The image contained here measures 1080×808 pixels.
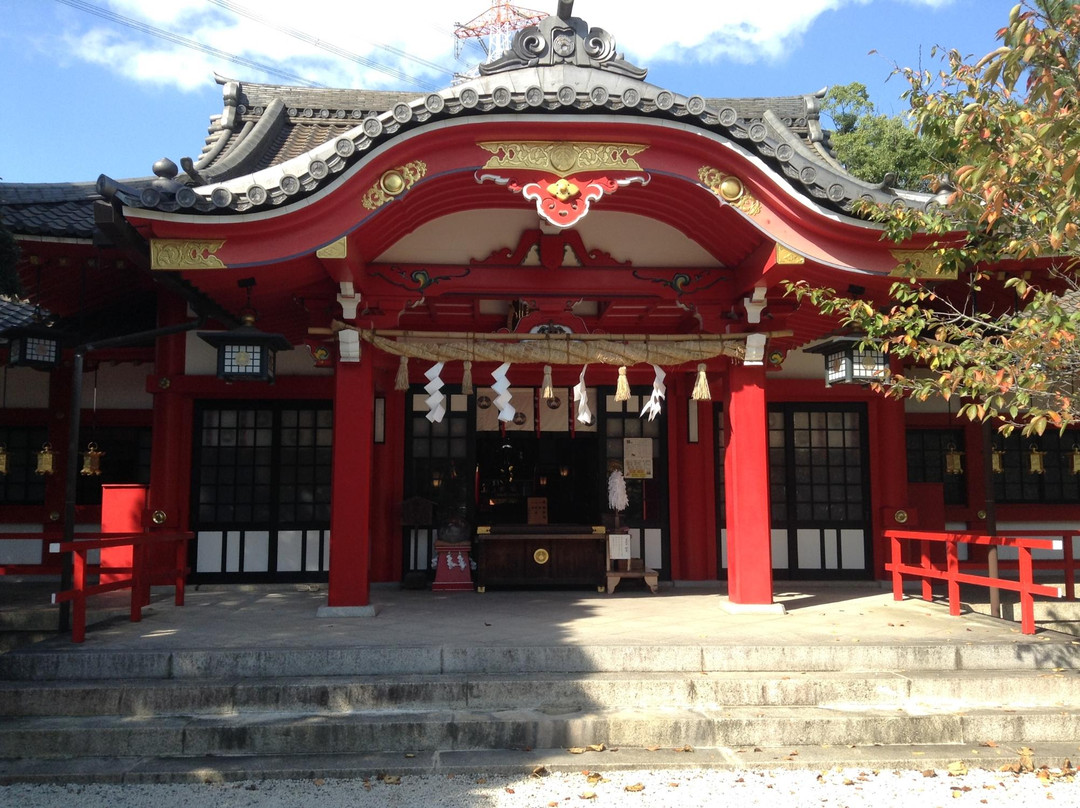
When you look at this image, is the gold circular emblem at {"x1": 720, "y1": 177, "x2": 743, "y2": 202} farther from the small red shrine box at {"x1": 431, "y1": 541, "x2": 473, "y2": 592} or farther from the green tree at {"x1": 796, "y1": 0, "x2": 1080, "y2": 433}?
the small red shrine box at {"x1": 431, "y1": 541, "x2": 473, "y2": 592}

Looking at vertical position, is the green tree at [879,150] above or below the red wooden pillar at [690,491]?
→ above

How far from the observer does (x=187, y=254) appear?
7836mm

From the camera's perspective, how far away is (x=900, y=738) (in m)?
6.23

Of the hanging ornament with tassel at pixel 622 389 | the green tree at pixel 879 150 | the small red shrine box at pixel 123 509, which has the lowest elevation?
the small red shrine box at pixel 123 509

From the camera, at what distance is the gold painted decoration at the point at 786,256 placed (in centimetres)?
819

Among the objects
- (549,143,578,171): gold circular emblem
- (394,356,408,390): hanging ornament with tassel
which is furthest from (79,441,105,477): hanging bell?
(549,143,578,171): gold circular emblem

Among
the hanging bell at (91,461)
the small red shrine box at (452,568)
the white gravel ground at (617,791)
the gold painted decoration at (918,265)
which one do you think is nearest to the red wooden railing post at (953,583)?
the gold painted decoration at (918,265)

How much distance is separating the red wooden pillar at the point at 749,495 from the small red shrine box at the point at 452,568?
3.65 metres

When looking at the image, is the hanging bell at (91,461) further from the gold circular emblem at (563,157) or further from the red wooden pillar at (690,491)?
the red wooden pillar at (690,491)

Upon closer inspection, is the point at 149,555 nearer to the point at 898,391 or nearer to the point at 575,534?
the point at 575,534

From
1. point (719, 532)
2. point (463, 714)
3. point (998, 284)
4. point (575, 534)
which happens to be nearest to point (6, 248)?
point (463, 714)

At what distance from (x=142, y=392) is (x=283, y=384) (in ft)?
7.56

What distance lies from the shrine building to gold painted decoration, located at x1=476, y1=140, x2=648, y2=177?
24 millimetres

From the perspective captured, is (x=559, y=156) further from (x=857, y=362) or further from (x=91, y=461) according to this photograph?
(x=91, y=461)
